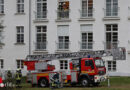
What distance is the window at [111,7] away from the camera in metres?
46.7

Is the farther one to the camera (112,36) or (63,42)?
(63,42)

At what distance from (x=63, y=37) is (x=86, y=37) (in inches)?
105

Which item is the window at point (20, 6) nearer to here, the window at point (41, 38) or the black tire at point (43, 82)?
the window at point (41, 38)

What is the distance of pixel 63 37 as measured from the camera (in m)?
48.7

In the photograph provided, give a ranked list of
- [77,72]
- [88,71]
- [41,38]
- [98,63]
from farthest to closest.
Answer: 1. [41,38]
2. [98,63]
3. [77,72]
4. [88,71]

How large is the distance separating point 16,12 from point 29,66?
49.6 ft

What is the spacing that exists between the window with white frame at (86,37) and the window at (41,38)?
444cm

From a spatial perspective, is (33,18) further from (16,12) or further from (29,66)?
(29,66)

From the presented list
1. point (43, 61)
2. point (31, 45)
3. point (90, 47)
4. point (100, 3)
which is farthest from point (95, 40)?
point (43, 61)

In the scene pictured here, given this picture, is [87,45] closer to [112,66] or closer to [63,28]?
[63,28]

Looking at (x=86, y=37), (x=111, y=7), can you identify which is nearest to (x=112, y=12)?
(x=111, y=7)

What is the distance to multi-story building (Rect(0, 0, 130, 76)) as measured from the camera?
46562 millimetres

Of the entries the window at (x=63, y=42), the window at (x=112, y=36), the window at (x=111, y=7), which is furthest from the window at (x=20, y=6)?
the window at (x=112, y=36)

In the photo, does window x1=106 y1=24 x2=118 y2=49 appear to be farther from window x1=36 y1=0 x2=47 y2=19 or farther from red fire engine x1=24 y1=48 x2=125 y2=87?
red fire engine x1=24 y1=48 x2=125 y2=87
